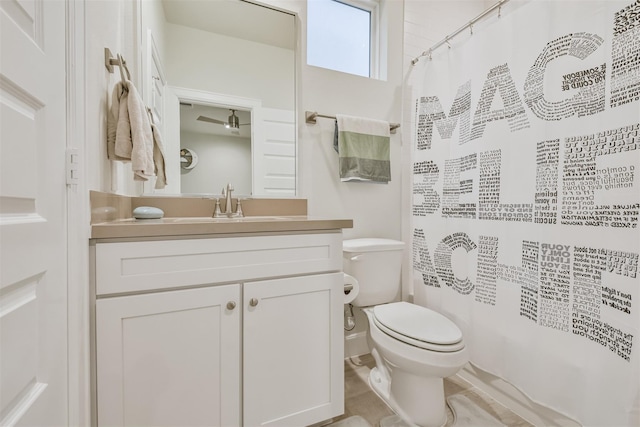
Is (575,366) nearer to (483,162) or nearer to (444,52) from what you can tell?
(483,162)

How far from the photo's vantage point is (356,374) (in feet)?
5.45

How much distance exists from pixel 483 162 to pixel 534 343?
31.1 inches

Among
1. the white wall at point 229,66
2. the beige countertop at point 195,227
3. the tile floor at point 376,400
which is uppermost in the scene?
the white wall at point 229,66

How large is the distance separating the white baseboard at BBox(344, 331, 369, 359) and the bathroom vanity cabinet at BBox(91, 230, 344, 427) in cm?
59

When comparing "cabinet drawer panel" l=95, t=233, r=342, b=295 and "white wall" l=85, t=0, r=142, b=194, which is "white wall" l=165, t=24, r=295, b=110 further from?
"cabinet drawer panel" l=95, t=233, r=342, b=295

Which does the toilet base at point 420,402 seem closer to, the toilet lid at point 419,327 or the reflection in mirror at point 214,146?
the toilet lid at point 419,327

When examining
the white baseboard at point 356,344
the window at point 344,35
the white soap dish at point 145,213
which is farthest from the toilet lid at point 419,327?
the window at point 344,35

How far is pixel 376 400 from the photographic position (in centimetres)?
143

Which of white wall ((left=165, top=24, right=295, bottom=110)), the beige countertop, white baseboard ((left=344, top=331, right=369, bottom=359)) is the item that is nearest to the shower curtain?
white baseboard ((left=344, top=331, right=369, bottom=359))

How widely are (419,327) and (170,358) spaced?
97cm

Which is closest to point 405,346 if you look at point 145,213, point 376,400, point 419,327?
point 419,327

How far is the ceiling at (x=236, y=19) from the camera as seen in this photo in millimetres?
1489

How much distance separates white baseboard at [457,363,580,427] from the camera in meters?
1.20

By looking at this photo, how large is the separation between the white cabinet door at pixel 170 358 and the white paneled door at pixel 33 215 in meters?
0.15
